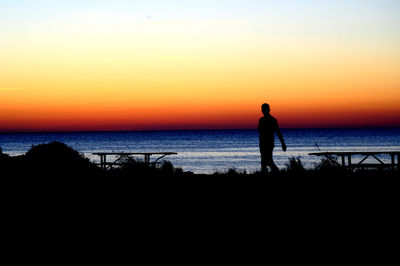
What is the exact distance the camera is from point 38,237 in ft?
29.2

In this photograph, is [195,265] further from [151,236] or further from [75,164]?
[75,164]

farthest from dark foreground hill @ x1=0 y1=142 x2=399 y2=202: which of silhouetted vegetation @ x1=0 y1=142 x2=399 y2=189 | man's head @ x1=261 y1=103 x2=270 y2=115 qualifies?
man's head @ x1=261 y1=103 x2=270 y2=115

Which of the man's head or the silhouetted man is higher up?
the man's head

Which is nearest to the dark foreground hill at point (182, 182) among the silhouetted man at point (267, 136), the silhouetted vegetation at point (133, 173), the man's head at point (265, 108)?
the silhouetted vegetation at point (133, 173)

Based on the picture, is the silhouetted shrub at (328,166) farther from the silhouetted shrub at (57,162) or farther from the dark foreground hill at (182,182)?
the silhouetted shrub at (57,162)

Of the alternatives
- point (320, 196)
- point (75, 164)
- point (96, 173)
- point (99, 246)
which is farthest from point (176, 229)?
point (75, 164)

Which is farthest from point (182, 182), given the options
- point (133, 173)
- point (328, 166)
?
point (328, 166)

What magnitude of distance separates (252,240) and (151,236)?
1598mm

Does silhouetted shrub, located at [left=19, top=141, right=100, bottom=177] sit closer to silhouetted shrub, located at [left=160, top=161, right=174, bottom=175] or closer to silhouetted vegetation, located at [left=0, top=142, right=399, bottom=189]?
silhouetted vegetation, located at [left=0, top=142, right=399, bottom=189]

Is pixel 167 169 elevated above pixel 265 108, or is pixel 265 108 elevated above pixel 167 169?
pixel 265 108

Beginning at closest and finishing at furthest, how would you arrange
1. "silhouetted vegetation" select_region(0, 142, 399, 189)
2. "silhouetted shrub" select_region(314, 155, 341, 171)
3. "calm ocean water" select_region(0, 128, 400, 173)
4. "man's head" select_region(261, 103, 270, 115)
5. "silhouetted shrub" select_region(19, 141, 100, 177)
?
"silhouetted vegetation" select_region(0, 142, 399, 189) < "silhouetted shrub" select_region(314, 155, 341, 171) < "silhouetted shrub" select_region(19, 141, 100, 177) < "man's head" select_region(261, 103, 270, 115) < "calm ocean water" select_region(0, 128, 400, 173)

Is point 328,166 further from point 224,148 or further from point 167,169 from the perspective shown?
point 224,148

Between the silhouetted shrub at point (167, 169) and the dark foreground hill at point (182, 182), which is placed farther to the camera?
the silhouetted shrub at point (167, 169)

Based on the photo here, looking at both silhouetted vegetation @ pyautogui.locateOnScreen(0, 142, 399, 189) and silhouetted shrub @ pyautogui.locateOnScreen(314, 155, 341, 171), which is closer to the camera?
silhouetted vegetation @ pyautogui.locateOnScreen(0, 142, 399, 189)
